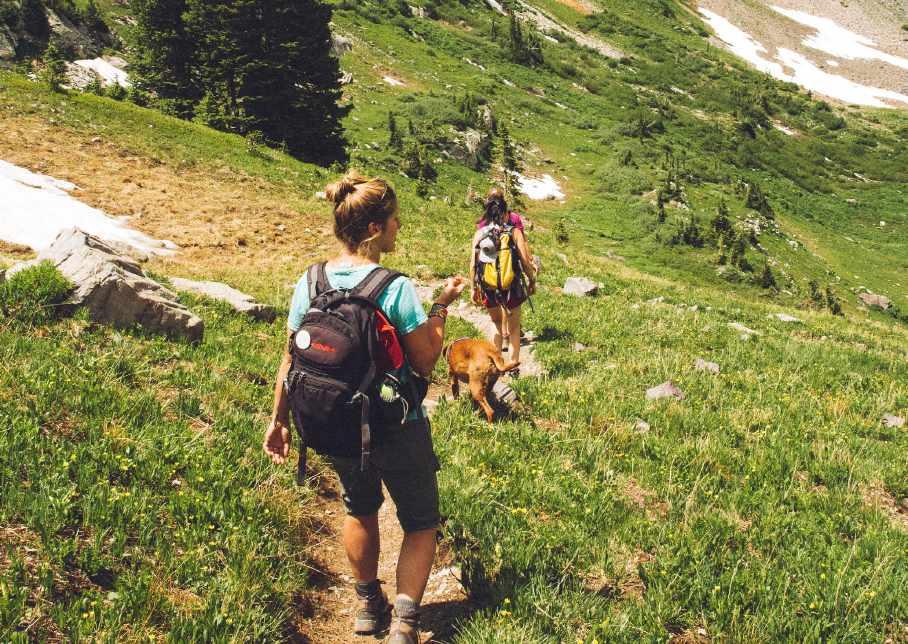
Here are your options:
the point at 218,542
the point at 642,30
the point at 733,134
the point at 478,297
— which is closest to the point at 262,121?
the point at 478,297

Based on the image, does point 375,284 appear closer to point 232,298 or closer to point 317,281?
point 317,281

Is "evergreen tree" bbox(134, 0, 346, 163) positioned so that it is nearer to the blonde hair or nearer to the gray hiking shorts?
the blonde hair

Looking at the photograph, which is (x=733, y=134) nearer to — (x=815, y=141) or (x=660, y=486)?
(x=815, y=141)

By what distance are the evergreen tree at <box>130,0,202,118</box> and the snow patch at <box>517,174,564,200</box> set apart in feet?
75.9

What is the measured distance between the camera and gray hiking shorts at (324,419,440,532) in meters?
3.06

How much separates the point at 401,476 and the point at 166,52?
33438 millimetres

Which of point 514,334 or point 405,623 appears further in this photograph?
point 514,334

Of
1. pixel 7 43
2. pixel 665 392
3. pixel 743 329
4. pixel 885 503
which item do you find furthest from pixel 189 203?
pixel 7 43

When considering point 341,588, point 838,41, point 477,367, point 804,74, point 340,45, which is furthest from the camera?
point 838,41

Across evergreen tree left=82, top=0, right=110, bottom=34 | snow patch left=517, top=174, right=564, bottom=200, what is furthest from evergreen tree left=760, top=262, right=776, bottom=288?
evergreen tree left=82, top=0, right=110, bottom=34

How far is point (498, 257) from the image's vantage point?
806 centimetres

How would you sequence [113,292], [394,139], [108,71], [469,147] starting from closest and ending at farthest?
[113,292]
[108,71]
[394,139]
[469,147]

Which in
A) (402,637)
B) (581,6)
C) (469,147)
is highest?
(581,6)

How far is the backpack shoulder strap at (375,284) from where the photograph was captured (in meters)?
→ 2.84
